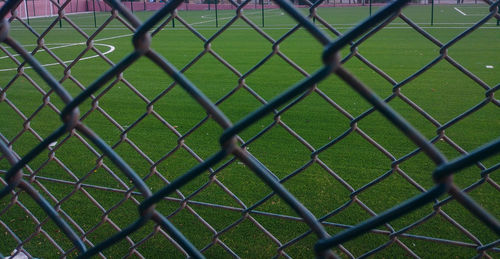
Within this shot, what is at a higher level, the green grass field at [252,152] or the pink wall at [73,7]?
the green grass field at [252,152]

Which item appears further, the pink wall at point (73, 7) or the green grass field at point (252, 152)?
the pink wall at point (73, 7)

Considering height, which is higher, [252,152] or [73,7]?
[252,152]

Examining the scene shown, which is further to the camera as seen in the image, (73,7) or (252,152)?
(73,7)

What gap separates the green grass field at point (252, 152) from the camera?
267 cm

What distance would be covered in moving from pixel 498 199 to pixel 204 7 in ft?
129

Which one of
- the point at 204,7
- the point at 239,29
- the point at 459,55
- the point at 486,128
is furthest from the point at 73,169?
the point at 204,7

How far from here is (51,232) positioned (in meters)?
2.96

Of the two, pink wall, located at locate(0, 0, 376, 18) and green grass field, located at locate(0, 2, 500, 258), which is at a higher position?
green grass field, located at locate(0, 2, 500, 258)

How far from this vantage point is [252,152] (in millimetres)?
4398

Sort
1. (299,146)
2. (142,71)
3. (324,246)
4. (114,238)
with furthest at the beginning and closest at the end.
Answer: (142,71)
(299,146)
(114,238)
(324,246)

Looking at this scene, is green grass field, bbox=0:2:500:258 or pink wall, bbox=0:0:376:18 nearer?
green grass field, bbox=0:2:500:258

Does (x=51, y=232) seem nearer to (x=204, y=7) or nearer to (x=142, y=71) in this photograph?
(x=142, y=71)

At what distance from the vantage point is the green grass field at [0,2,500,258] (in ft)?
8.77

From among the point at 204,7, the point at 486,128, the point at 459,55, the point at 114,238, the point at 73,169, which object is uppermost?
the point at 114,238
